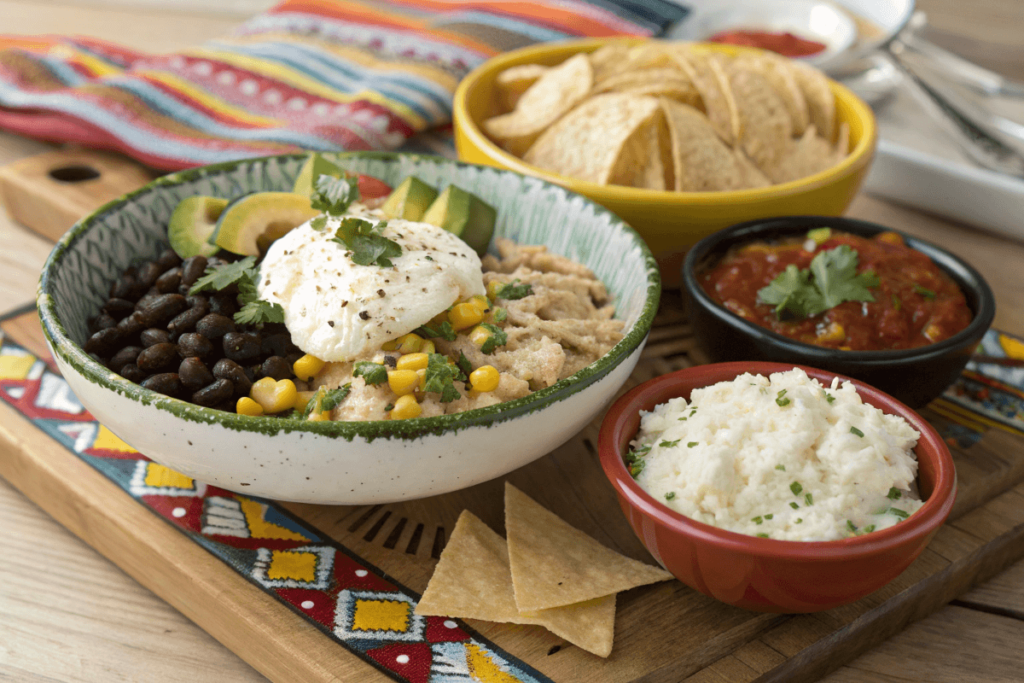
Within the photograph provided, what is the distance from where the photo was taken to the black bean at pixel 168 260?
2.67 meters

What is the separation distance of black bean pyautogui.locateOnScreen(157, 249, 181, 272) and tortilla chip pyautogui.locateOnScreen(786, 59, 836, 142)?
8.56 feet

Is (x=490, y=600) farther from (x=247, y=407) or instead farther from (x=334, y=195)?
(x=334, y=195)

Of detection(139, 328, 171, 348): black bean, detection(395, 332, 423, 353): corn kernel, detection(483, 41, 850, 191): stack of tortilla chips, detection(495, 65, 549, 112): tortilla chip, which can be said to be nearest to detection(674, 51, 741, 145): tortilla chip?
detection(483, 41, 850, 191): stack of tortilla chips

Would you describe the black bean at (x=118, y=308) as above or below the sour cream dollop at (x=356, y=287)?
below

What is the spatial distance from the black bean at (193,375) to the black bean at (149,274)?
1.70 feet

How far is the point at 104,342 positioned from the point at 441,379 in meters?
0.96

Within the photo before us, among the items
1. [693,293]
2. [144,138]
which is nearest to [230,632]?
[693,293]

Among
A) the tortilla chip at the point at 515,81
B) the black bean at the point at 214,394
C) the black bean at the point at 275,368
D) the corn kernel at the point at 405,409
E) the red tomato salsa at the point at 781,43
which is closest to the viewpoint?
the corn kernel at the point at 405,409

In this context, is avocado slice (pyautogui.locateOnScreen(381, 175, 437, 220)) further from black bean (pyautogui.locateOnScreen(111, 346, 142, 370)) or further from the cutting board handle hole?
the cutting board handle hole

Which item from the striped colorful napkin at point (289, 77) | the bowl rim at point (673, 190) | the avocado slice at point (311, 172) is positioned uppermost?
the bowl rim at point (673, 190)

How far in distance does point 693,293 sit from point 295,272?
123cm

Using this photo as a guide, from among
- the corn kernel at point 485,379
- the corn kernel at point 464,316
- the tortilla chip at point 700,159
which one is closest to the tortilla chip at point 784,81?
the tortilla chip at point 700,159

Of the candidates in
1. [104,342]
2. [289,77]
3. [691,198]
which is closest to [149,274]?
[104,342]

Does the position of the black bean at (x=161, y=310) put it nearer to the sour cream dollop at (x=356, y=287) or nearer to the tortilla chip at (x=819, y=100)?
the sour cream dollop at (x=356, y=287)
